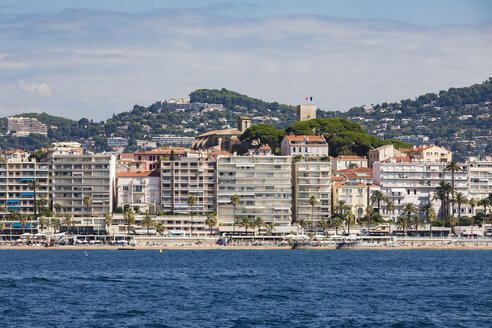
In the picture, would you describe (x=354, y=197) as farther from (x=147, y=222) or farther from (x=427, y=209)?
(x=147, y=222)

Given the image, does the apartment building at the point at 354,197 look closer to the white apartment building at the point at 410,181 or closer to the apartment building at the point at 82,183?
the white apartment building at the point at 410,181

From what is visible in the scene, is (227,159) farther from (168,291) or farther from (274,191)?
(168,291)

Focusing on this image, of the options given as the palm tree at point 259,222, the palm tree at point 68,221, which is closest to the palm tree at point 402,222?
the palm tree at point 259,222

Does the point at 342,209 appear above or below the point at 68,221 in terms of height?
above

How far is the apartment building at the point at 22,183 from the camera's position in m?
155

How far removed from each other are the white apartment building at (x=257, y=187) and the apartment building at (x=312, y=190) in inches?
93.2

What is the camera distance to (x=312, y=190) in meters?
152

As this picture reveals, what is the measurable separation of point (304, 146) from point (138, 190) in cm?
3181

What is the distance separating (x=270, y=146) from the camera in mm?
178250

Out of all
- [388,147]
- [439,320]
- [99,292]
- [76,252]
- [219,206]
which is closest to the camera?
[439,320]

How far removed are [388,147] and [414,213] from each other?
22.1 m

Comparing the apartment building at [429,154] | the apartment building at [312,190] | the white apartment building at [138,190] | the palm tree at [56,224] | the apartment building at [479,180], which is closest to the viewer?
the palm tree at [56,224]

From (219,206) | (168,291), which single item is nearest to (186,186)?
(219,206)

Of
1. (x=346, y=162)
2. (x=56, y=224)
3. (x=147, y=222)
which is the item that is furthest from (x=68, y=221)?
(x=346, y=162)
